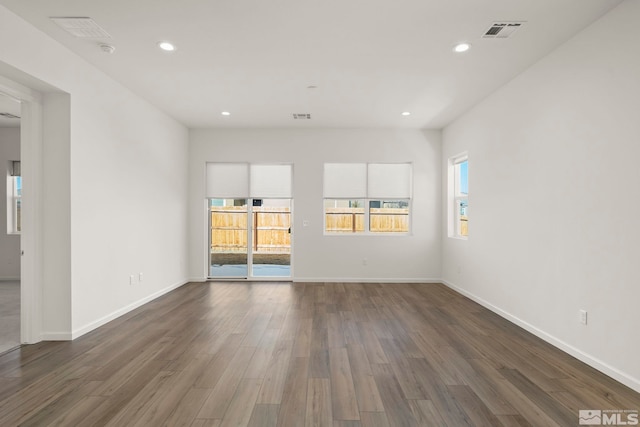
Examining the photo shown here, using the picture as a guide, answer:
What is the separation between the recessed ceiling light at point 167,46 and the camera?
3.30m

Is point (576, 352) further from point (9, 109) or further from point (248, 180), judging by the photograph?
point (9, 109)

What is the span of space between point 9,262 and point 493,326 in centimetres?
846

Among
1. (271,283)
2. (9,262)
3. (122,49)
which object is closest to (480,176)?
(271,283)

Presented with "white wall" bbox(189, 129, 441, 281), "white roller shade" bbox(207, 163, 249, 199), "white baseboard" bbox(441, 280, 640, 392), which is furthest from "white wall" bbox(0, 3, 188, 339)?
"white baseboard" bbox(441, 280, 640, 392)

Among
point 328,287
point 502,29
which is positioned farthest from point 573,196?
point 328,287

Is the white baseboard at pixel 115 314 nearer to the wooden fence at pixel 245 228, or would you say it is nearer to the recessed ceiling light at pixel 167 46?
the wooden fence at pixel 245 228

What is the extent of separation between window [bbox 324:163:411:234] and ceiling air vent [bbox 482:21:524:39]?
3615mm

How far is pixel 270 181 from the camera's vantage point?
6.68m

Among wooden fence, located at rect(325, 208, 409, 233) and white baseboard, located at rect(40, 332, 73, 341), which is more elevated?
wooden fence, located at rect(325, 208, 409, 233)

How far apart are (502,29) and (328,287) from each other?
4536 millimetres

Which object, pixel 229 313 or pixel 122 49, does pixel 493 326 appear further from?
pixel 122 49

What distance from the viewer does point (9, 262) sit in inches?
255

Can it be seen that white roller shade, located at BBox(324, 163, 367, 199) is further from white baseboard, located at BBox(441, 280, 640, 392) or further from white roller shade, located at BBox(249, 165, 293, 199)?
white baseboard, located at BBox(441, 280, 640, 392)

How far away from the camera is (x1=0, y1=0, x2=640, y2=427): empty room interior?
2467 mm
